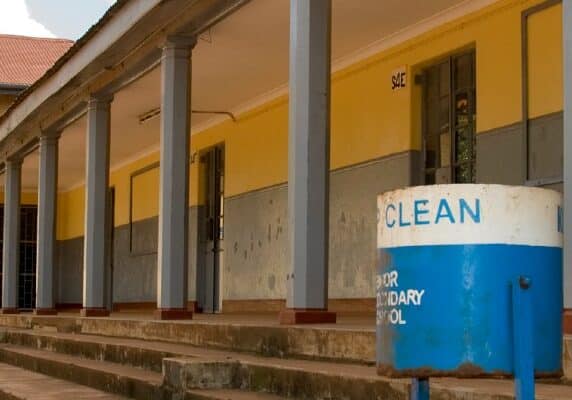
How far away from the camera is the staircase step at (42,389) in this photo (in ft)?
29.4

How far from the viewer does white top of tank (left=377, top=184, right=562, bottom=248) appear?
2.72 meters

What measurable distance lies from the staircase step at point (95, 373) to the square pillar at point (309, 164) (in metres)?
1.30

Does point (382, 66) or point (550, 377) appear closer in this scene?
point (550, 377)

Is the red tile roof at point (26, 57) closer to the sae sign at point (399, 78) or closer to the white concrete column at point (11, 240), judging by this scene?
the white concrete column at point (11, 240)

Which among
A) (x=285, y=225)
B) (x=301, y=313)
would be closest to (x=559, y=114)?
(x=301, y=313)

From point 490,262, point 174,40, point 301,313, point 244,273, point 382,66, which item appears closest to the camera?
point 490,262

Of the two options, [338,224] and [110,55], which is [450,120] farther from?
[110,55]

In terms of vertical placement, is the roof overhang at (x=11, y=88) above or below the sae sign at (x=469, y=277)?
above

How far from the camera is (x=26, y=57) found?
33812 mm

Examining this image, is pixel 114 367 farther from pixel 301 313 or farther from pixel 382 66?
pixel 382 66

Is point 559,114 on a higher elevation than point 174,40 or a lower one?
lower

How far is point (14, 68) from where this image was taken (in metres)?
31.8

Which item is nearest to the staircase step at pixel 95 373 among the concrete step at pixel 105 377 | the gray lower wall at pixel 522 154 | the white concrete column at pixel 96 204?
the concrete step at pixel 105 377

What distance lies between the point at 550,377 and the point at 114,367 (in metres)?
7.93
